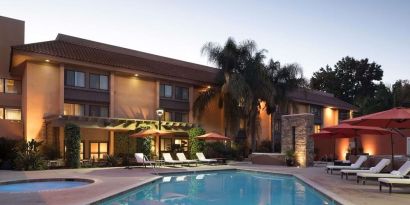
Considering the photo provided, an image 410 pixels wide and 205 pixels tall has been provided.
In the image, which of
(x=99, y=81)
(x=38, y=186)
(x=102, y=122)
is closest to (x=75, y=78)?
(x=99, y=81)

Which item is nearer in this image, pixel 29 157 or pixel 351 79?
pixel 29 157

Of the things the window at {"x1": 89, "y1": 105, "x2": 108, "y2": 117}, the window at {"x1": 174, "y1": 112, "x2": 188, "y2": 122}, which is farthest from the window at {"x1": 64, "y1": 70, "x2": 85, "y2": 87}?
the window at {"x1": 174, "y1": 112, "x2": 188, "y2": 122}

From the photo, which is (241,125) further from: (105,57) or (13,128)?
(13,128)

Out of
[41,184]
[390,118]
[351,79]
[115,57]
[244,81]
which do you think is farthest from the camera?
[351,79]

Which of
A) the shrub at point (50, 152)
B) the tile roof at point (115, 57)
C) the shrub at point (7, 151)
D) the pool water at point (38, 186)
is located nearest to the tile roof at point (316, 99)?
the tile roof at point (115, 57)

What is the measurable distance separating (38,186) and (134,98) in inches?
626

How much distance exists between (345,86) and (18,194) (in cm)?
6985

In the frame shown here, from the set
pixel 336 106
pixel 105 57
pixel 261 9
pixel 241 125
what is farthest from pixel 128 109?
pixel 336 106

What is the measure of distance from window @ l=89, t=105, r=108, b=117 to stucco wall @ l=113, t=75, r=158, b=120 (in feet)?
2.51

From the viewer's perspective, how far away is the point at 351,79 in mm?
76250

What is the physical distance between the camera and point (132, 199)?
14172 mm

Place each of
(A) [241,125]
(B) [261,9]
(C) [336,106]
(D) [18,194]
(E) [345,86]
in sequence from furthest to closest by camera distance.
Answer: (E) [345,86], (C) [336,106], (A) [241,125], (B) [261,9], (D) [18,194]

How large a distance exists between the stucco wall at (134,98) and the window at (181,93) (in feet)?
8.30

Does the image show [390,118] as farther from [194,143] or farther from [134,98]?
[134,98]
